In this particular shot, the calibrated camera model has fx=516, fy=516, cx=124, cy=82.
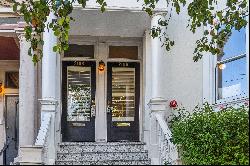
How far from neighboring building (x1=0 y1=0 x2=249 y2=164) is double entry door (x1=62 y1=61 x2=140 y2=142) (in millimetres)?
24

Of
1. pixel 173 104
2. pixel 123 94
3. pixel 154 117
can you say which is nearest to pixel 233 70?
pixel 173 104

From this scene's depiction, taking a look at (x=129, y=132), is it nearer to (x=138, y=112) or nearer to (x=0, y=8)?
(x=138, y=112)

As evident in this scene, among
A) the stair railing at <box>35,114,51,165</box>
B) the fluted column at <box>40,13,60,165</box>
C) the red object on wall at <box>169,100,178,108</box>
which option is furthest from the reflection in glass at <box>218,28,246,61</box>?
the stair railing at <box>35,114,51,165</box>

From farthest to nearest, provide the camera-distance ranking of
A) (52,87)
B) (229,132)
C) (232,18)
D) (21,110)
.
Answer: (21,110), (52,87), (232,18), (229,132)

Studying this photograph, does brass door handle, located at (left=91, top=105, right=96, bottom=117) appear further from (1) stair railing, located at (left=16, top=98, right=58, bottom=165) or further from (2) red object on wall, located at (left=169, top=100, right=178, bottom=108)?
(1) stair railing, located at (left=16, top=98, right=58, bottom=165)

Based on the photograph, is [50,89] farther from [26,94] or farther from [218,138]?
[218,138]

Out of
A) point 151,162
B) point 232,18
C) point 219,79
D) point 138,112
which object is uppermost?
point 232,18

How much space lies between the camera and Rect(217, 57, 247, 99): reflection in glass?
10875 mm

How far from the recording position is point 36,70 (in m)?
11.7

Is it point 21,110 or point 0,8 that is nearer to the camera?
point 21,110

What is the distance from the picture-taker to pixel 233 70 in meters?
11.2

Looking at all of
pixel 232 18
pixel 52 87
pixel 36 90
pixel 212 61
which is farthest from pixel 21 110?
pixel 232 18

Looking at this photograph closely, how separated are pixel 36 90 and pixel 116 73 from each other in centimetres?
210

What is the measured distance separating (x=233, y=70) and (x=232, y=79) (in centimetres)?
20
